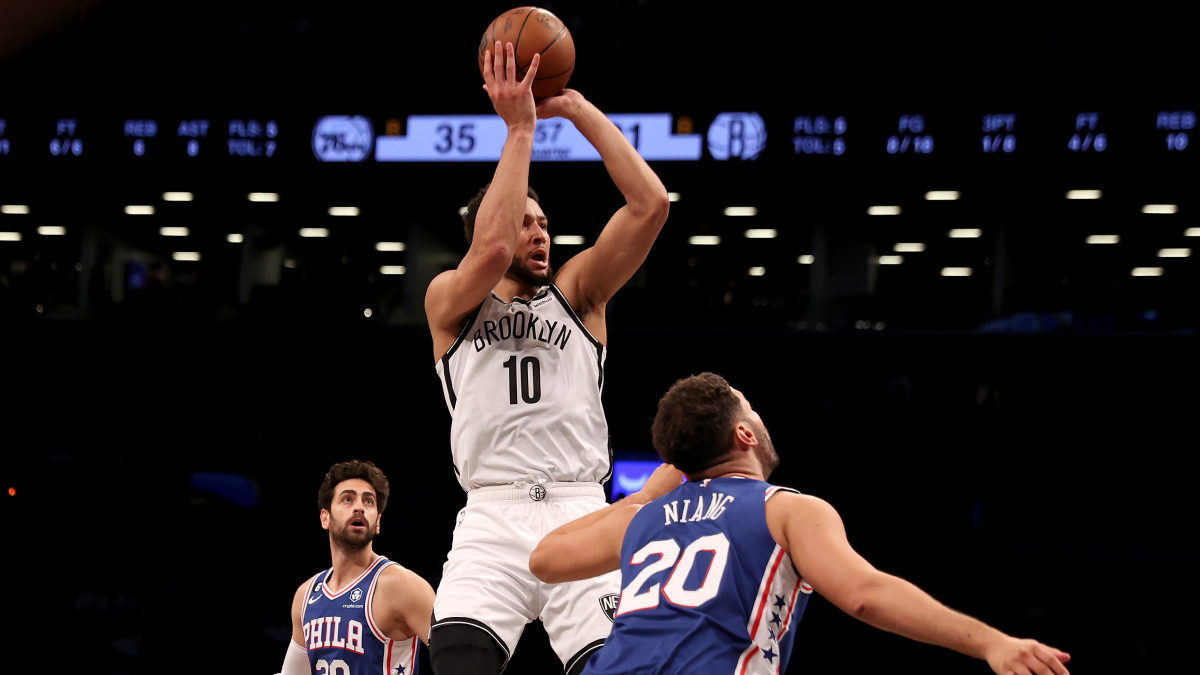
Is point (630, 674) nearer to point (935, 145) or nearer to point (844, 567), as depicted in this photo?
point (844, 567)

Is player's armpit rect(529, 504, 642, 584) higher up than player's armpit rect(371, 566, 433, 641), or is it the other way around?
player's armpit rect(529, 504, 642, 584)

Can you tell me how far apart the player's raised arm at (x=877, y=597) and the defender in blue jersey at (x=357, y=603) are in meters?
3.24

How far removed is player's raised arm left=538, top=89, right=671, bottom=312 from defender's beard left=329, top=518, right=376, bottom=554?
270cm

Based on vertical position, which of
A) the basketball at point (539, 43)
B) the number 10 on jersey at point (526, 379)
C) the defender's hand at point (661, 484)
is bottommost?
the defender's hand at point (661, 484)

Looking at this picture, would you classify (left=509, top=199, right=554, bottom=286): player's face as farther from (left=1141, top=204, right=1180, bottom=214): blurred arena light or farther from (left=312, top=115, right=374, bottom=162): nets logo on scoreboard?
(left=1141, top=204, right=1180, bottom=214): blurred arena light

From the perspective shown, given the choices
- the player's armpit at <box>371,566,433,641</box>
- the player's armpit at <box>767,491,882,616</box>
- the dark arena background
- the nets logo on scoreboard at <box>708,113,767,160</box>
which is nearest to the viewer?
the player's armpit at <box>767,491,882,616</box>

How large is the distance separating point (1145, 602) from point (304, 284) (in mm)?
8235

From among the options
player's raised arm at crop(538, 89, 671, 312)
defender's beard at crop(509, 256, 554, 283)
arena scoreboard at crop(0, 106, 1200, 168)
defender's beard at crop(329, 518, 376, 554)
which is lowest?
defender's beard at crop(329, 518, 376, 554)

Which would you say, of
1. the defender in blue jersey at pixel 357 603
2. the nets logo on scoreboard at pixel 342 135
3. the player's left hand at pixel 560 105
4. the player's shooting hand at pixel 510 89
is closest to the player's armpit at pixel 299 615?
the defender in blue jersey at pixel 357 603

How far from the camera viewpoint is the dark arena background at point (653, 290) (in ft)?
29.9

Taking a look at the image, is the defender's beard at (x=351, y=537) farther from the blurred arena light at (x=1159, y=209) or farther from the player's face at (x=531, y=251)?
the blurred arena light at (x=1159, y=209)

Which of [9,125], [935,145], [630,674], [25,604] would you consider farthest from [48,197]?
[630,674]

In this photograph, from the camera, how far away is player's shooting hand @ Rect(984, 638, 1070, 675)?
1.98 meters

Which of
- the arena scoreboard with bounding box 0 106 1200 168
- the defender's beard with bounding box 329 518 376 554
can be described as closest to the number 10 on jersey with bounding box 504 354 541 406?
the defender's beard with bounding box 329 518 376 554
